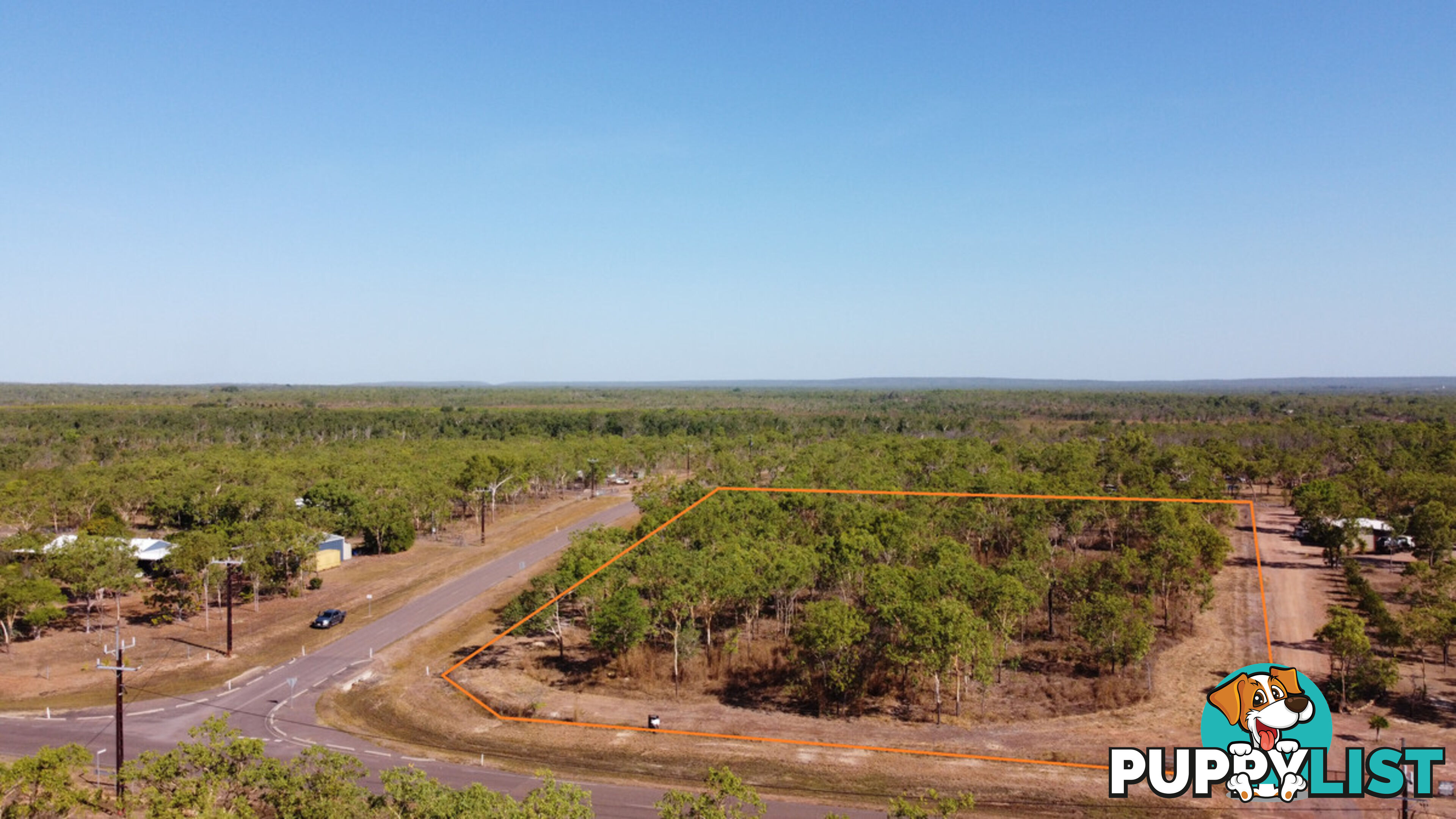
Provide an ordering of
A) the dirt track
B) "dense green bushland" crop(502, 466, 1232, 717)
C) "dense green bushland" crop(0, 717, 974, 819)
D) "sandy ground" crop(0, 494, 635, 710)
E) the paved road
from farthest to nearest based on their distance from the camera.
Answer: the dirt track < "sandy ground" crop(0, 494, 635, 710) < "dense green bushland" crop(502, 466, 1232, 717) < the paved road < "dense green bushland" crop(0, 717, 974, 819)

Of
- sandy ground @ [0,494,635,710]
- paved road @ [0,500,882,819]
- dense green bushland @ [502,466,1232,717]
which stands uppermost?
dense green bushland @ [502,466,1232,717]

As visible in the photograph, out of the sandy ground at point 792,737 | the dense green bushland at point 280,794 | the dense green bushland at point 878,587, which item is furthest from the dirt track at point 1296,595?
the dense green bushland at point 280,794

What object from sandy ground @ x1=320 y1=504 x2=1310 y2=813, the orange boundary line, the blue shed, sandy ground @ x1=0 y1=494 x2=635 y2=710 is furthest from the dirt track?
the blue shed

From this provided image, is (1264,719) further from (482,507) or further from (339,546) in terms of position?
(482,507)

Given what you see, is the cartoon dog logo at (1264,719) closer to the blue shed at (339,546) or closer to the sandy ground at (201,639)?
the sandy ground at (201,639)

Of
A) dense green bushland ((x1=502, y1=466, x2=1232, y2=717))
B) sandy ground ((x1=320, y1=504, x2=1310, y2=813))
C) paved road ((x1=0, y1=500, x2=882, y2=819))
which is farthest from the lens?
dense green bushland ((x1=502, y1=466, x2=1232, y2=717))

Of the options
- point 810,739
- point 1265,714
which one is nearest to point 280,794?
point 810,739

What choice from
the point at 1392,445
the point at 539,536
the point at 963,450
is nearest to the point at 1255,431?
the point at 1392,445

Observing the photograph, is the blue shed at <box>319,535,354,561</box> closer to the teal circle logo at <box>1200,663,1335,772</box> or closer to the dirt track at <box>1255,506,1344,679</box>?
the teal circle logo at <box>1200,663,1335,772</box>
